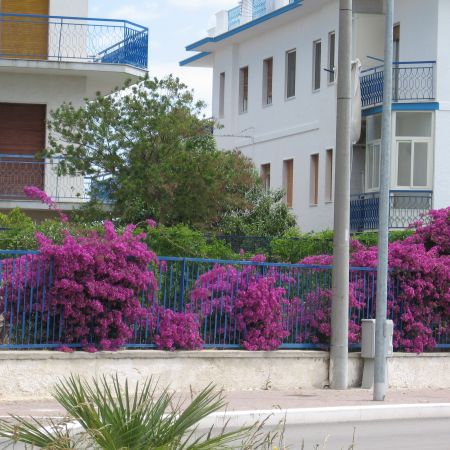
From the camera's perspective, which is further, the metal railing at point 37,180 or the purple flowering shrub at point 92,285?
the metal railing at point 37,180

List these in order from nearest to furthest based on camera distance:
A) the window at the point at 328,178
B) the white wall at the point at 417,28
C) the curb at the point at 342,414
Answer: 1. the curb at the point at 342,414
2. the white wall at the point at 417,28
3. the window at the point at 328,178

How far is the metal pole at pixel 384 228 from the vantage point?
56.3 ft

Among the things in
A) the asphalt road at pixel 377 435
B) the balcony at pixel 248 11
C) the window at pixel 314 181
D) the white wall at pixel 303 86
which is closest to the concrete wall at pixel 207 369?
the asphalt road at pixel 377 435

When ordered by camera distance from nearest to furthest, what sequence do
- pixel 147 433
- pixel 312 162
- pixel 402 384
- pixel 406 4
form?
pixel 147 433
pixel 402 384
pixel 406 4
pixel 312 162

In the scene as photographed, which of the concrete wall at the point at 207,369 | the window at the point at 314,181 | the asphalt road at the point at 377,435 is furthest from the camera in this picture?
the window at the point at 314,181

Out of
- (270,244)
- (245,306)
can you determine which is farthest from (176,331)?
(270,244)

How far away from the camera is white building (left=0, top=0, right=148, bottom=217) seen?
2961 centimetres

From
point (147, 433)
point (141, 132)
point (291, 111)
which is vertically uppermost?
point (291, 111)

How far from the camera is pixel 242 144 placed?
148 ft

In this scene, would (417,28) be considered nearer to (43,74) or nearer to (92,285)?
(43,74)

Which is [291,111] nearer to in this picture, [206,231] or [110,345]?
[206,231]

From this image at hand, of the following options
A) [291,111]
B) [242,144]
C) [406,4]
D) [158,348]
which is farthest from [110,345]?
[242,144]

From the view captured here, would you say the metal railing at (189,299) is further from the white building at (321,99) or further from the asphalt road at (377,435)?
the white building at (321,99)

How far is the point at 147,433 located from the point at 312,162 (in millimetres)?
35275
